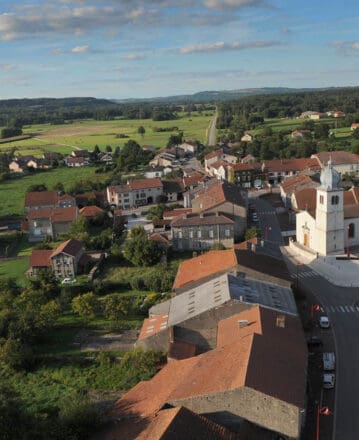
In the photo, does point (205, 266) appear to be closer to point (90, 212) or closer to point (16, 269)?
point (16, 269)

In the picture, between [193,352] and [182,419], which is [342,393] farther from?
[182,419]

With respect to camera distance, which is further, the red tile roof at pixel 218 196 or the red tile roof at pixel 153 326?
the red tile roof at pixel 218 196

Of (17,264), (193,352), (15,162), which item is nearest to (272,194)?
(17,264)

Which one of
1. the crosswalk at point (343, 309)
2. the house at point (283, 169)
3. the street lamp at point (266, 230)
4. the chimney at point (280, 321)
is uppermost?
the house at point (283, 169)

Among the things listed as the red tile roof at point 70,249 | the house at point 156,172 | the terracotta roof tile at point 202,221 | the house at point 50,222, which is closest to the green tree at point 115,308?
the red tile roof at point 70,249

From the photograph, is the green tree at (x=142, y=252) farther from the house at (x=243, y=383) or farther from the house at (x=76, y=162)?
the house at (x=76, y=162)

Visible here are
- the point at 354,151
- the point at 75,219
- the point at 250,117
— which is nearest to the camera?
the point at 75,219

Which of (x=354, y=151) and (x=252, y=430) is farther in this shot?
(x=354, y=151)
